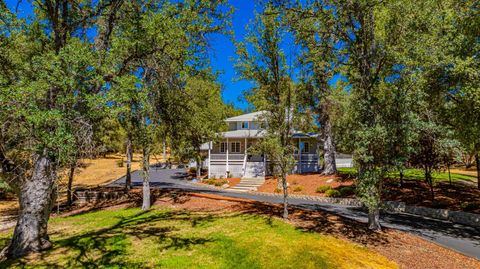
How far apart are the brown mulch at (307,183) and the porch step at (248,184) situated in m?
0.56

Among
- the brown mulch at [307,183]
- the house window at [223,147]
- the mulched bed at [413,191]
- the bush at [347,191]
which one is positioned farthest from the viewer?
the house window at [223,147]

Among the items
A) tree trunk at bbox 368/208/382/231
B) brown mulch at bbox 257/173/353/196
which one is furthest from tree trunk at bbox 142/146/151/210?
brown mulch at bbox 257/173/353/196

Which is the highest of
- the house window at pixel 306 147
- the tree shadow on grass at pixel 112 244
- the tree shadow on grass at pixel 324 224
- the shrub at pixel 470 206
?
the house window at pixel 306 147

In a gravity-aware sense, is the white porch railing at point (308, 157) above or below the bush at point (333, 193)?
above

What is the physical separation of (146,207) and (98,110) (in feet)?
28.9

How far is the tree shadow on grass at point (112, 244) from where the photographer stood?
27.2 ft


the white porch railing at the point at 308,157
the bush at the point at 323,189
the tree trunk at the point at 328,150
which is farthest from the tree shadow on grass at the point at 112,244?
the white porch railing at the point at 308,157

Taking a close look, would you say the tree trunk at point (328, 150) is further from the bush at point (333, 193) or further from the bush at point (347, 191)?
the bush at point (333, 193)

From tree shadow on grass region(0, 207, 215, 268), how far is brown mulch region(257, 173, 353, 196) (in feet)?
37.6

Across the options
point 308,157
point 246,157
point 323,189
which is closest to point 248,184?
point 246,157

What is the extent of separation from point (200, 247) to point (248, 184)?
1795 cm

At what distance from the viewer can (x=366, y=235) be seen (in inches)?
423

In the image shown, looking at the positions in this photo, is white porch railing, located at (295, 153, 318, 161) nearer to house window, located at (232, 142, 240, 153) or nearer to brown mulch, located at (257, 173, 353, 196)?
brown mulch, located at (257, 173, 353, 196)

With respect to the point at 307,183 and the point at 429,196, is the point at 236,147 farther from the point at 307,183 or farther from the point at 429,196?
the point at 429,196
